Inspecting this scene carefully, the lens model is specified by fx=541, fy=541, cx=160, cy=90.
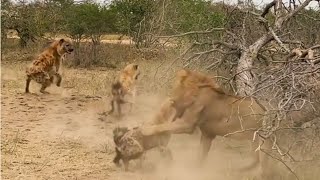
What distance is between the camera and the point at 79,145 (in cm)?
856

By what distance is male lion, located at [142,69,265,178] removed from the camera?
23.3ft

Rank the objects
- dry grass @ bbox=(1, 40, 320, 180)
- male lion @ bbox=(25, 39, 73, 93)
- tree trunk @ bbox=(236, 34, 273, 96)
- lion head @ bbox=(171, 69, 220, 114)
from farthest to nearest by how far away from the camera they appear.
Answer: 1. male lion @ bbox=(25, 39, 73, 93)
2. tree trunk @ bbox=(236, 34, 273, 96)
3. lion head @ bbox=(171, 69, 220, 114)
4. dry grass @ bbox=(1, 40, 320, 180)

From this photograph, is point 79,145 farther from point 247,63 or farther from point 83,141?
point 247,63

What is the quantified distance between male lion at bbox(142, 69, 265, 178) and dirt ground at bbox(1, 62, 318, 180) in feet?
1.63

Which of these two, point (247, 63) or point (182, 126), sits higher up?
point (247, 63)

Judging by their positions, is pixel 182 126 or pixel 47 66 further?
pixel 47 66

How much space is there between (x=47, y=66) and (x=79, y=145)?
4475 millimetres

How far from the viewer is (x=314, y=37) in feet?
31.9

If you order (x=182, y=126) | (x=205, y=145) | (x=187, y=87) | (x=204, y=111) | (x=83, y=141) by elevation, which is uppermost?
(x=187, y=87)

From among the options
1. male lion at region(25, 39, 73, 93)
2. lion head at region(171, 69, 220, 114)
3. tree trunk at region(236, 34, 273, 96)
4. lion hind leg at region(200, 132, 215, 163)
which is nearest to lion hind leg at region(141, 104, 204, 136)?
lion head at region(171, 69, 220, 114)

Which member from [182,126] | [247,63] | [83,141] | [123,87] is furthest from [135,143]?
[123,87]

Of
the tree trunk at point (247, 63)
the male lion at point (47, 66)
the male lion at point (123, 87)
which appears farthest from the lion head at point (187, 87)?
the male lion at point (47, 66)

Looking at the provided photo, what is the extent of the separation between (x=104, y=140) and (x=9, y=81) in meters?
6.90

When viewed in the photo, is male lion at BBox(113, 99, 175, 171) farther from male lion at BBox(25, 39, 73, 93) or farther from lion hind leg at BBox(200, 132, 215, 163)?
male lion at BBox(25, 39, 73, 93)
